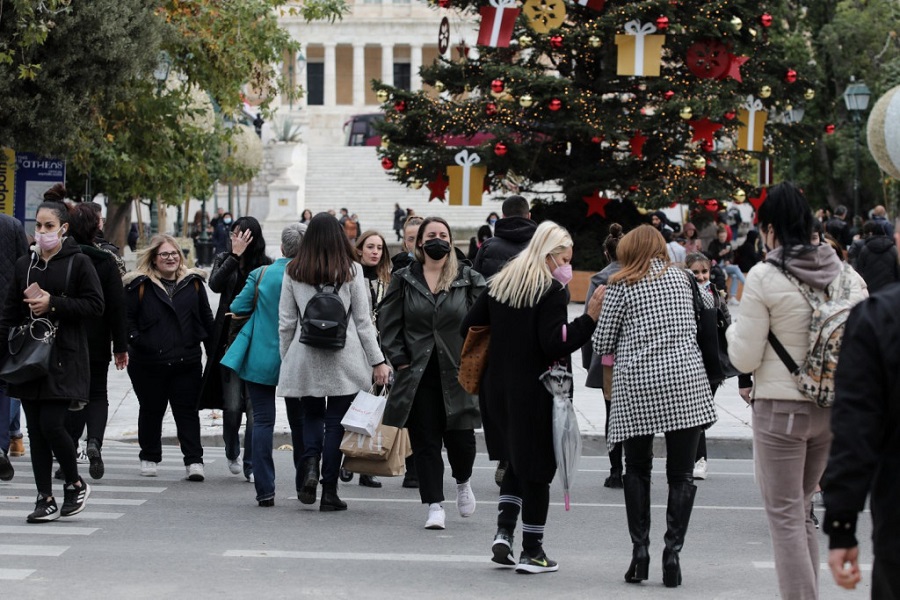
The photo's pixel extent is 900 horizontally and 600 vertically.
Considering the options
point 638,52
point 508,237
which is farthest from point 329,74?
point 508,237

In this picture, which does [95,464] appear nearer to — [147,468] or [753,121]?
[147,468]

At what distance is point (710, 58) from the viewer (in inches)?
950

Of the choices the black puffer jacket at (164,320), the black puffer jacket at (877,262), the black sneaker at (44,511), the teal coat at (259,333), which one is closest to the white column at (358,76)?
the black puffer jacket at (877,262)

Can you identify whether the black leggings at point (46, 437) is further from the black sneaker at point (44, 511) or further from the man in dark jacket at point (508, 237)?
the man in dark jacket at point (508, 237)

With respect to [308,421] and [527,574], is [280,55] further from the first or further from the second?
[527,574]

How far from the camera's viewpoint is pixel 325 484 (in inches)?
344

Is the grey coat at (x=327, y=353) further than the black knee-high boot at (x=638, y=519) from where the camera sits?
Yes

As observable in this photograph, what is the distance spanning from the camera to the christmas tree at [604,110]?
23.9 m

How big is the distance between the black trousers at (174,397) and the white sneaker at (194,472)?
6 centimetres

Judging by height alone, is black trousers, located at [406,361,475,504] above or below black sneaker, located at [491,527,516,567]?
above

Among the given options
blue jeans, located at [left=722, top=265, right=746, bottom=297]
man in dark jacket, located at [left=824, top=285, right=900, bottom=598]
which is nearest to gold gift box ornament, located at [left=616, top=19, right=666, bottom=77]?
blue jeans, located at [left=722, top=265, right=746, bottom=297]

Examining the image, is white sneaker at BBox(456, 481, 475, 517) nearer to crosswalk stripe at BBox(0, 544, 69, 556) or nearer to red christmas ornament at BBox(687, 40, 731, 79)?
crosswalk stripe at BBox(0, 544, 69, 556)

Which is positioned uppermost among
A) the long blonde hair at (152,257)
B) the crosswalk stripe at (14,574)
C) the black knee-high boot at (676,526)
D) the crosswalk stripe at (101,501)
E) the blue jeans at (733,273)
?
the long blonde hair at (152,257)

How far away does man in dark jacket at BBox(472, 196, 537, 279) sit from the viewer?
937 cm
